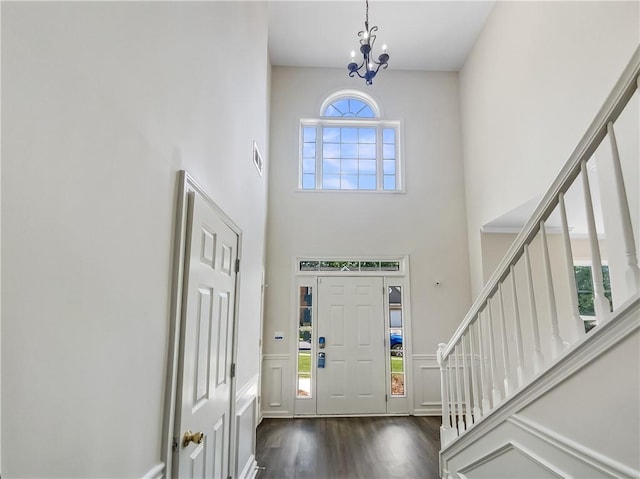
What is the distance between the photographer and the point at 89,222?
93 centimetres

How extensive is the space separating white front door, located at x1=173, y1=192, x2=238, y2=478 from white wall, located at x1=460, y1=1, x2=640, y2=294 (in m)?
3.08

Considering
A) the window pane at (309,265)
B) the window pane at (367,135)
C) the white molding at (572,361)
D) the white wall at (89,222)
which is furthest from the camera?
the window pane at (367,135)

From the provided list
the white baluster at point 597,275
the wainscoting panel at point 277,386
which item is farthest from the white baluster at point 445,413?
the wainscoting panel at point 277,386

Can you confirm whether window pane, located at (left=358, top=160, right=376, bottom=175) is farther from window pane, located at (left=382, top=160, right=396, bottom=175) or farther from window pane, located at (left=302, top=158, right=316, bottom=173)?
window pane, located at (left=302, top=158, right=316, bottom=173)

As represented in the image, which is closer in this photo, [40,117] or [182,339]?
[40,117]

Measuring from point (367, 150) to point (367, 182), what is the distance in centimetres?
57

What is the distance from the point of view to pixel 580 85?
119 inches

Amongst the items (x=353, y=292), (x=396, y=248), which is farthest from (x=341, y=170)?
(x=353, y=292)

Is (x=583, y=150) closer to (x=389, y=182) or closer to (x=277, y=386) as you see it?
(x=389, y=182)

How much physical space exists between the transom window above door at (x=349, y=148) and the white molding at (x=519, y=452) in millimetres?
3968

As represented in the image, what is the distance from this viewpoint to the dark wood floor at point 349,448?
10.7 feet

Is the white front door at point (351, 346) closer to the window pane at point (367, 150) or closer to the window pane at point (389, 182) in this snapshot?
the window pane at point (389, 182)

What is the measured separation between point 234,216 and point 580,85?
3.12 metres

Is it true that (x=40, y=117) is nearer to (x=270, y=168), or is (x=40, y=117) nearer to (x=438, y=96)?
(x=270, y=168)
